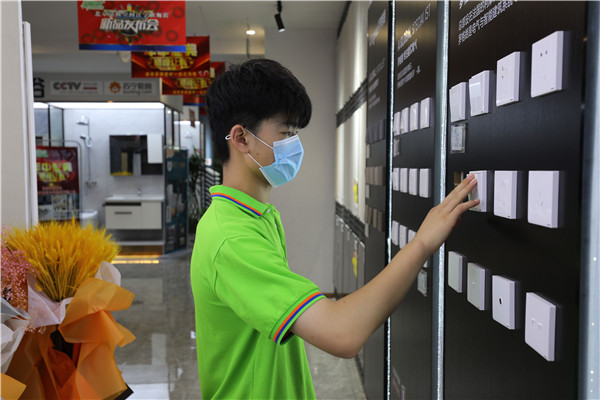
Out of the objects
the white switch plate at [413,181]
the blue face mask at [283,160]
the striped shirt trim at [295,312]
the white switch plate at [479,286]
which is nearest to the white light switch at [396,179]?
the white switch plate at [413,181]

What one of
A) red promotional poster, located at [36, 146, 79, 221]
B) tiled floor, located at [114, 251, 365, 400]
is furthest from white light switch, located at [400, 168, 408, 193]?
red promotional poster, located at [36, 146, 79, 221]

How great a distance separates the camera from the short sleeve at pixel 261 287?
1009mm

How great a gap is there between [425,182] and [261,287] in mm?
1062

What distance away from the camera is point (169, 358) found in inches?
175

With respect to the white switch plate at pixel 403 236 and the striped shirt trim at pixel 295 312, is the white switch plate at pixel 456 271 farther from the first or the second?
the striped shirt trim at pixel 295 312

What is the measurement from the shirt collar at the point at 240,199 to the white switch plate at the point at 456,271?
0.64 metres

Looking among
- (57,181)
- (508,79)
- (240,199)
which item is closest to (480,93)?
(508,79)

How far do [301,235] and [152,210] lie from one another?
17.4ft

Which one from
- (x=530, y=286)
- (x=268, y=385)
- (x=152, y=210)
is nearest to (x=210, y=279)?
(x=268, y=385)

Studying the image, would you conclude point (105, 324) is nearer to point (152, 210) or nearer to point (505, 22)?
point (505, 22)

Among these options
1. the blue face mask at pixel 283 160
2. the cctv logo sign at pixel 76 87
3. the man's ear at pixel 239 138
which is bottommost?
the blue face mask at pixel 283 160

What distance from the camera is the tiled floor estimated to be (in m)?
3.87

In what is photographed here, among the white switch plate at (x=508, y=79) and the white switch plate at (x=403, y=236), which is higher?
the white switch plate at (x=508, y=79)

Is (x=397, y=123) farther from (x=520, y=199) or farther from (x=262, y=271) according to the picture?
(x=262, y=271)
